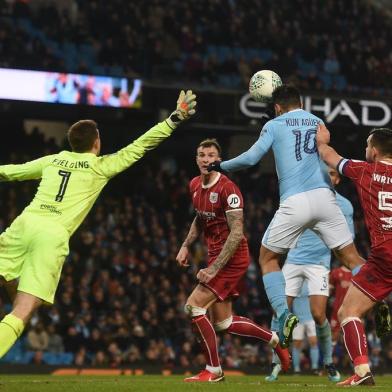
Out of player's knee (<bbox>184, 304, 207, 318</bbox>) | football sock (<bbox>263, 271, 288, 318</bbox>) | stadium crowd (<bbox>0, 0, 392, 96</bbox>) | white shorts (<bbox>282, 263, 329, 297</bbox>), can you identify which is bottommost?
player's knee (<bbox>184, 304, 207, 318</bbox>)

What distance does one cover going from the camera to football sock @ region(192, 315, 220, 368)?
10.2 metres

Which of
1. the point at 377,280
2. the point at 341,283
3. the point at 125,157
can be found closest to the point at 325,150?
the point at 377,280

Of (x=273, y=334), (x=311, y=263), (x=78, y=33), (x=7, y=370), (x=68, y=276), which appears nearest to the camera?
(x=273, y=334)

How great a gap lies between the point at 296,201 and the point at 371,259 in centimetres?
104

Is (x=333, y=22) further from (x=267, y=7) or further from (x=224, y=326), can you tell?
(x=224, y=326)

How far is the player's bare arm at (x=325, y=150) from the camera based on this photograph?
8852mm

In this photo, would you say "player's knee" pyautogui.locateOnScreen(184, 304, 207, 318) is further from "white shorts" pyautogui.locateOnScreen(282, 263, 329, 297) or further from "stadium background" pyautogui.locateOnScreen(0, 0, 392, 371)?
"stadium background" pyautogui.locateOnScreen(0, 0, 392, 371)

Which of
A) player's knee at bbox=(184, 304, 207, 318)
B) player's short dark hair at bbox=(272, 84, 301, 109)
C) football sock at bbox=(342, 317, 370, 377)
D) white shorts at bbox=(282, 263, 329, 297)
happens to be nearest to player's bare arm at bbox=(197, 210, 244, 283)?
player's knee at bbox=(184, 304, 207, 318)

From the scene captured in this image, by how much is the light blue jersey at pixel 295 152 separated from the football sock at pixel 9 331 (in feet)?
8.63

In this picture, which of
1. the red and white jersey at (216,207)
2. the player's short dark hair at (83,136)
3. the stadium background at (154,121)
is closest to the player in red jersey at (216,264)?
the red and white jersey at (216,207)

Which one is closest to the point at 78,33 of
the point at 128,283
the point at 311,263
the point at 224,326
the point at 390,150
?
the point at 128,283

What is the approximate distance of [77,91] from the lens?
22.0 m

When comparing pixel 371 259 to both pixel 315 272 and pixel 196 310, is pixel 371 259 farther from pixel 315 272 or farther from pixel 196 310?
pixel 315 272

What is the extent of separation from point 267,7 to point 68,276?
43.9 ft
